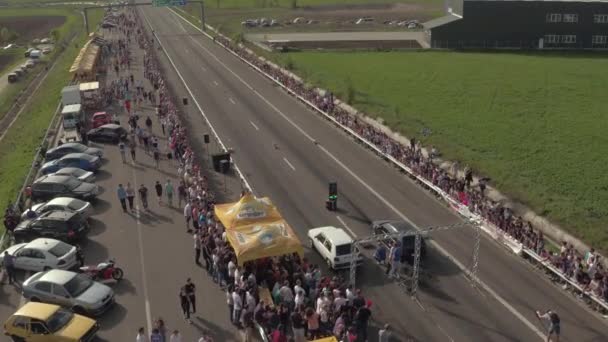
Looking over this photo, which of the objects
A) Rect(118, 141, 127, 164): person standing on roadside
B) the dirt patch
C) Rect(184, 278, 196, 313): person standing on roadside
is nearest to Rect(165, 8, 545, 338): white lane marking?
Rect(184, 278, 196, 313): person standing on roadside

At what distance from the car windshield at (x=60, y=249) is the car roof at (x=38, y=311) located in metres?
4.52

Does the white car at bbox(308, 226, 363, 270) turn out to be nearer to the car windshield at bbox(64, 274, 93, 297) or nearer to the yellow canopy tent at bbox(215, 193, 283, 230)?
the yellow canopy tent at bbox(215, 193, 283, 230)

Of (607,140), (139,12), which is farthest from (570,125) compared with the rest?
(139,12)

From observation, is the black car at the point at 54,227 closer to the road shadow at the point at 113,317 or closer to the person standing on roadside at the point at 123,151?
the road shadow at the point at 113,317

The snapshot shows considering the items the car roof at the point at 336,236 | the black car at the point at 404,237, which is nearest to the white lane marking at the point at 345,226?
the black car at the point at 404,237

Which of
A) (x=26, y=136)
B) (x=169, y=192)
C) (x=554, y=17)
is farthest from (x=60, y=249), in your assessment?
(x=554, y=17)

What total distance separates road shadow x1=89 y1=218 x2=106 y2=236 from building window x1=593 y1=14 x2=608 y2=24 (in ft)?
254

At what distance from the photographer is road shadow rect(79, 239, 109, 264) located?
1069 inches

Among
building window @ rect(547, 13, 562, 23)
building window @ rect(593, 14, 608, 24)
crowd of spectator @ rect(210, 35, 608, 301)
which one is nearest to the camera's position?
crowd of spectator @ rect(210, 35, 608, 301)

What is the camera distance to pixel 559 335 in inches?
834

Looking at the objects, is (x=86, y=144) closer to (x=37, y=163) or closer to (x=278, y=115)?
(x=37, y=163)

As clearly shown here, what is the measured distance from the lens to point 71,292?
2272 centimetres

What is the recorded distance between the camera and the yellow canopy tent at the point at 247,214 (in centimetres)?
2592

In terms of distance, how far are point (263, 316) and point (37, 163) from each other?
86.3ft
